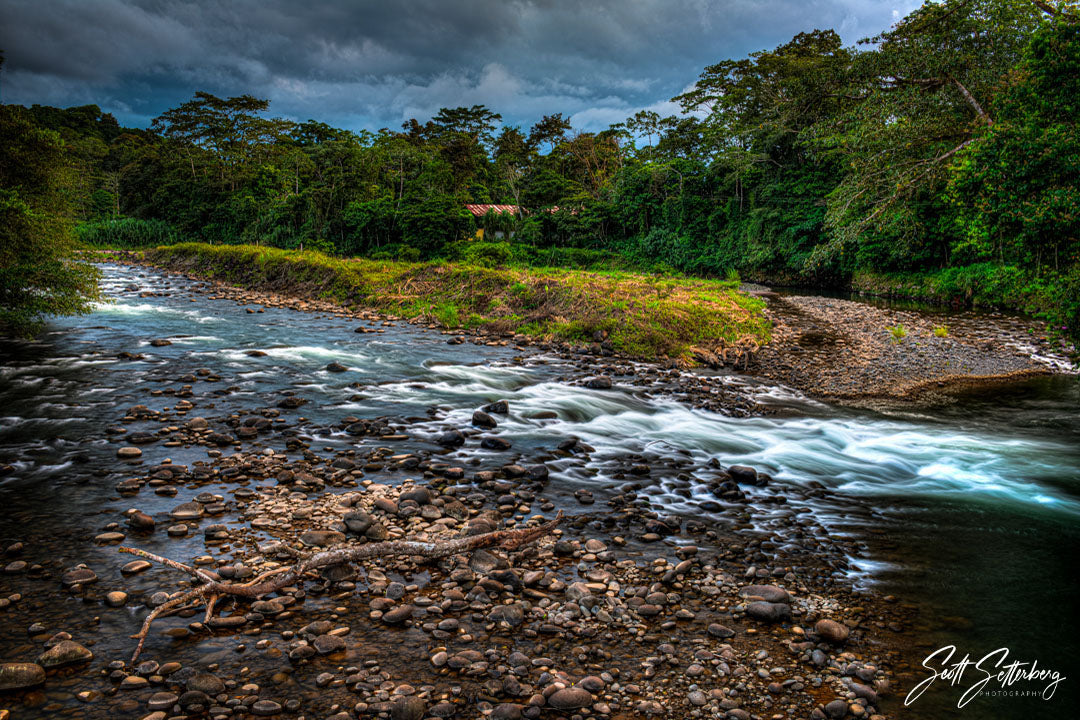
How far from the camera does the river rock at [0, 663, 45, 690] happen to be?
315 centimetres

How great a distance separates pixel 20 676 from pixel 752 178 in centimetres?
4587

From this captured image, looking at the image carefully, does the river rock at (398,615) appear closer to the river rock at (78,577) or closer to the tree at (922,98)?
the river rock at (78,577)

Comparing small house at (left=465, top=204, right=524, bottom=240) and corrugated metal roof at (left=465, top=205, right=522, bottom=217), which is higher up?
corrugated metal roof at (left=465, top=205, right=522, bottom=217)

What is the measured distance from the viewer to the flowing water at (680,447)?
15.3 ft

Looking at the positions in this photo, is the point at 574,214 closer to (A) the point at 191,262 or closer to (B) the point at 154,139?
(A) the point at 191,262

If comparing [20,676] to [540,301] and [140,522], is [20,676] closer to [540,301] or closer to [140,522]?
[140,522]

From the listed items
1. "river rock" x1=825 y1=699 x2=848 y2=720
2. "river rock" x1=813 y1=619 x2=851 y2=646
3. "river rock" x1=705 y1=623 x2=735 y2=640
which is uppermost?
"river rock" x1=813 y1=619 x2=851 y2=646

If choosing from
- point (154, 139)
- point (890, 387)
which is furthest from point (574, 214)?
point (154, 139)

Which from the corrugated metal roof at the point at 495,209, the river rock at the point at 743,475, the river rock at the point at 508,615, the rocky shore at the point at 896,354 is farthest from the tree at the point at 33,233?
the corrugated metal roof at the point at 495,209

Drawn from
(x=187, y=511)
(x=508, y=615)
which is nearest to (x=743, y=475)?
(x=508, y=615)

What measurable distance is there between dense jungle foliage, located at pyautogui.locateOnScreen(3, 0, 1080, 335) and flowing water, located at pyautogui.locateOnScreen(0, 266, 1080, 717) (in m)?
2.48

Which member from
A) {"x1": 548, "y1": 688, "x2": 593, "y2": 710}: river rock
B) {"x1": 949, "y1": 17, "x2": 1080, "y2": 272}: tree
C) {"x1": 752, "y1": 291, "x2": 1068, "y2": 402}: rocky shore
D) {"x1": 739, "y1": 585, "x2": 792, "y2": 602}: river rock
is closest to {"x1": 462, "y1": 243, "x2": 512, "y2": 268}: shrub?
{"x1": 752, "y1": 291, "x2": 1068, "y2": 402}: rocky shore

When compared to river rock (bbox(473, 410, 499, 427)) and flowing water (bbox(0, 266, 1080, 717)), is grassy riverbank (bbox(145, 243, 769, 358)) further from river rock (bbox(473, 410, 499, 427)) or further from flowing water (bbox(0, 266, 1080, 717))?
river rock (bbox(473, 410, 499, 427))

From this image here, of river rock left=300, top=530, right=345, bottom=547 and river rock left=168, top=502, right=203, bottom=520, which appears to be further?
river rock left=168, top=502, right=203, bottom=520
